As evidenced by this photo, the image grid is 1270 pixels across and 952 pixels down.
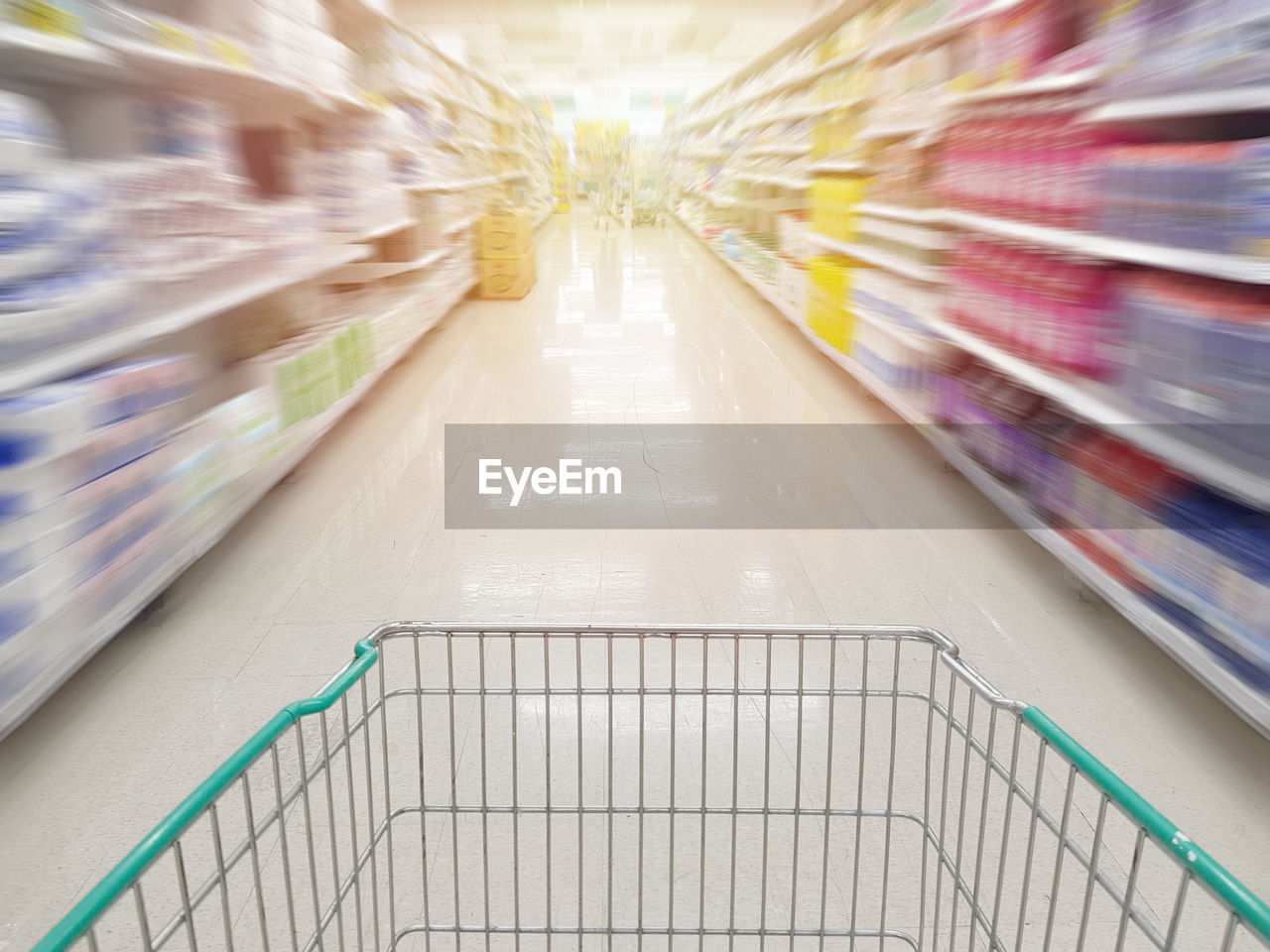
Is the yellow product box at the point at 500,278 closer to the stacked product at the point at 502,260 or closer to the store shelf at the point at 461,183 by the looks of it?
the stacked product at the point at 502,260

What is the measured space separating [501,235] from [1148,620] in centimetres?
632

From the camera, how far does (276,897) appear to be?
154 cm

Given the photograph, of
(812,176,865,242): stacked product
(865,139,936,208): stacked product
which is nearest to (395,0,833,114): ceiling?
(812,176,865,242): stacked product

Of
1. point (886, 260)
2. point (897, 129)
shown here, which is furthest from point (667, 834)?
point (897, 129)

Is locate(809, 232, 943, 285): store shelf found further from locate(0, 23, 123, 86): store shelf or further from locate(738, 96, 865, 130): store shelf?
locate(0, 23, 123, 86): store shelf

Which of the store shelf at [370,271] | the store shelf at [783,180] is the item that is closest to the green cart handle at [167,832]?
the store shelf at [370,271]

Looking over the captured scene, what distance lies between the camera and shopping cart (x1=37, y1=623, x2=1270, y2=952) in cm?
120

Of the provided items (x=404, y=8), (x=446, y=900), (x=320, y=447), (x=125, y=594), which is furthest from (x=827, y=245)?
(x=404, y=8)

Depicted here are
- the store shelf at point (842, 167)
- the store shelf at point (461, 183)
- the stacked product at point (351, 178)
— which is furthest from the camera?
the store shelf at point (461, 183)

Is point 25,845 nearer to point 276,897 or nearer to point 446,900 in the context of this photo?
point 276,897

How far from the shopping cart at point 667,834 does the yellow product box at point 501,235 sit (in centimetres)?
578

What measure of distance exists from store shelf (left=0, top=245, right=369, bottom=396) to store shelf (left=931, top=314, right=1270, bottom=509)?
2231 mm

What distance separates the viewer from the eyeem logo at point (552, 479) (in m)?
3.41

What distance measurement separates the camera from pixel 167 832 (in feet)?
2.49
